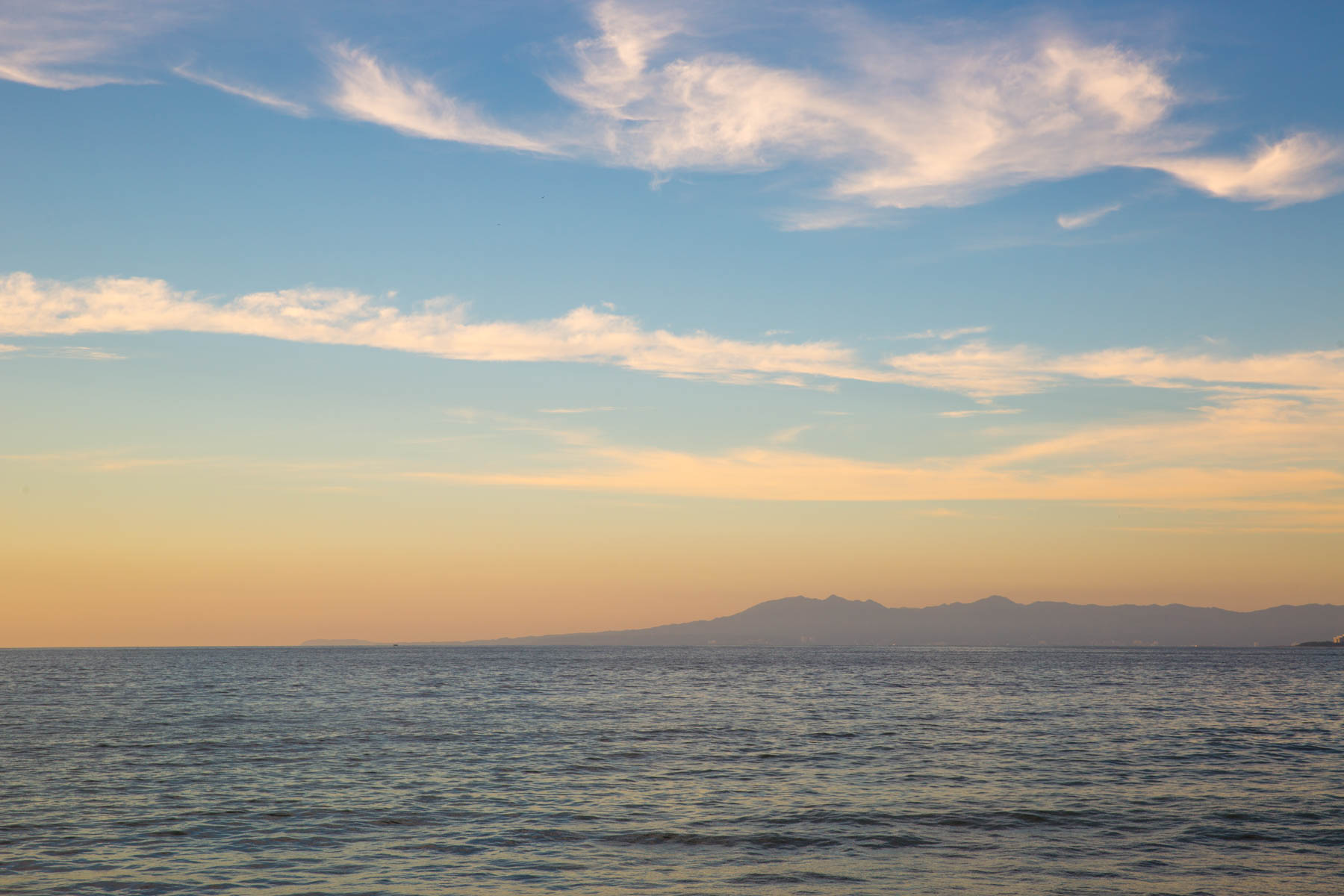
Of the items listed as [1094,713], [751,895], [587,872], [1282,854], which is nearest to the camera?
[751,895]

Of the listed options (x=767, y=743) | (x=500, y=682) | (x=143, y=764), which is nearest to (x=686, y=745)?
(x=767, y=743)

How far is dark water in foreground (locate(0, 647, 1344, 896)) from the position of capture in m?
22.2

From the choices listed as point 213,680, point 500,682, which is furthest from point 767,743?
point 213,680

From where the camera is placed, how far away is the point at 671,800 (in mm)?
31359

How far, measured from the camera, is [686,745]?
46375mm

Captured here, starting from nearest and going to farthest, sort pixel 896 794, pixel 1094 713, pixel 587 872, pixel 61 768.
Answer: pixel 587 872 < pixel 896 794 < pixel 61 768 < pixel 1094 713

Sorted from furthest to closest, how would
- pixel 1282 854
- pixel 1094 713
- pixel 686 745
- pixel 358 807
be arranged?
pixel 1094 713
pixel 686 745
pixel 358 807
pixel 1282 854

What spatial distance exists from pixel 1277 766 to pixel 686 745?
2510 cm

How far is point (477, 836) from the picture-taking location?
86.1ft

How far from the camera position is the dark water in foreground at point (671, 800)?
72.7 feet

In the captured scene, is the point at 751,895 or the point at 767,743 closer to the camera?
the point at 751,895

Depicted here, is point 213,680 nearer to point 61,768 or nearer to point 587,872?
point 61,768

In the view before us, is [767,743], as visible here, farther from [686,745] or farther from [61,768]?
[61,768]

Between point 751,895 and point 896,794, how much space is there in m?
13.4
